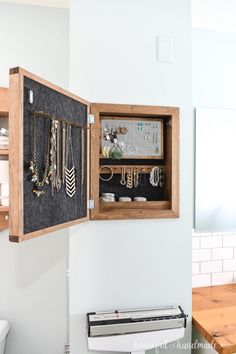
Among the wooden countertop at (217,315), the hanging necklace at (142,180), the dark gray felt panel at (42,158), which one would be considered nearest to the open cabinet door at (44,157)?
the dark gray felt panel at (42,158)

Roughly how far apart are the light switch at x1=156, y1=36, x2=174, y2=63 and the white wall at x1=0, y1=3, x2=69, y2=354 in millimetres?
709

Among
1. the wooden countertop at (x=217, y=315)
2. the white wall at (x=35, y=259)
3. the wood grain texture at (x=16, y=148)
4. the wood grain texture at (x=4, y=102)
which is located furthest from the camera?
the white wall at (x=35, y=259)

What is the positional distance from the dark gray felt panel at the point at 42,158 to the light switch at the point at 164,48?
22.0 inches

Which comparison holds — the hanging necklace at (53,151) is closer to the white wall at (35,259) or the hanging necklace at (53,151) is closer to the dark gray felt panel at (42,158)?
the dark gray felt panel at (42,158)

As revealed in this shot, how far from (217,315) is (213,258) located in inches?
20.3

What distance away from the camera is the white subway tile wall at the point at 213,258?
6.49 ft

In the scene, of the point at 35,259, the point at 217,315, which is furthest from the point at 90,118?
the point at 217,315

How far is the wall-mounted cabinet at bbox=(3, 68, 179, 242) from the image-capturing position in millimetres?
987

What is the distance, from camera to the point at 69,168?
133cm

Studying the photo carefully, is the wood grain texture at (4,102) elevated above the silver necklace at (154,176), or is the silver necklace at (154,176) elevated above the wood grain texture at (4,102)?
the wood grain texture at (4,102)

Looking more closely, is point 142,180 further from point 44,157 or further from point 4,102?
point 4,102

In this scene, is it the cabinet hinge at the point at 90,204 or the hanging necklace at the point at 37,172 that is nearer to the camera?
the hanging necklace at the point at 37,172

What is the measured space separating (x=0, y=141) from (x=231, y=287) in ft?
6.40

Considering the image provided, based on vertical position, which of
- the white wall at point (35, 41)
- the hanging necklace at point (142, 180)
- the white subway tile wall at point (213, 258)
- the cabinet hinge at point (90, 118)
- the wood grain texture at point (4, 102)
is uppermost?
the white wall at point (35, 41)
